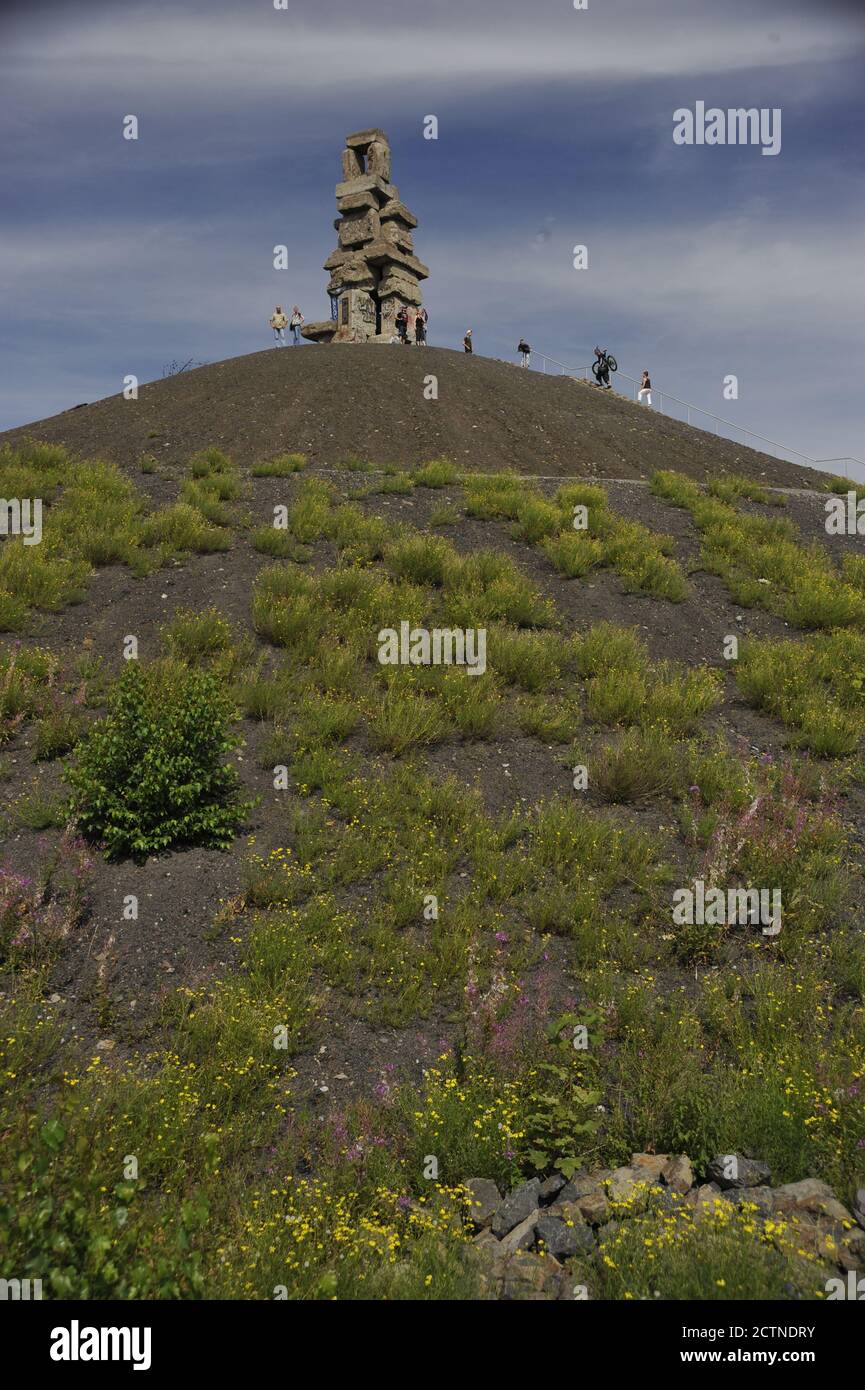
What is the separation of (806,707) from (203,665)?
7619 millimetres

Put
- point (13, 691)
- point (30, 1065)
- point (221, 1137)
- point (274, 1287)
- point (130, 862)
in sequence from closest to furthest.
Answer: point (274, 1287) < point (221, 1137) < point (30, 1065) < point (130, 862) < point (13, 691)

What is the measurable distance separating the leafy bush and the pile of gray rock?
4.00 metres

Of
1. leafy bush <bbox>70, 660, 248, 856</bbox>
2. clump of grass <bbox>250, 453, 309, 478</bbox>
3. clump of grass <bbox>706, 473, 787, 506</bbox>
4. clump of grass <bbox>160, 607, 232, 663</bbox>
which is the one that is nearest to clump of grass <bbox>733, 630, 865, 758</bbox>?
leafy bush <bbox>70, 660, 248, 856</bbox>

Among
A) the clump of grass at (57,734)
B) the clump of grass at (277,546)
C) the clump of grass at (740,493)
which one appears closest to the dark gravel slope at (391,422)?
the clump of grass at (740,493)

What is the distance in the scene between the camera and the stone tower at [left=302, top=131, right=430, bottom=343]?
136 feet

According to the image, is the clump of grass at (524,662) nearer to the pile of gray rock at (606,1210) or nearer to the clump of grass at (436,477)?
the pile of gray rock at (606,1210)

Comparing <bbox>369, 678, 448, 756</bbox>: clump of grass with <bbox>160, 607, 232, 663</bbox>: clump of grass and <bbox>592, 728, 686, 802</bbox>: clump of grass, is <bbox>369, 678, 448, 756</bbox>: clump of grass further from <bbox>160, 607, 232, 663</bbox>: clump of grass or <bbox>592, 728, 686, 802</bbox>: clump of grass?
<bbox>160, 607, 232, 663</bbox>: clump of grass

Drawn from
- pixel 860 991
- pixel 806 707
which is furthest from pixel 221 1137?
pixel 806 707

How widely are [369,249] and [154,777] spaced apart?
4281 cm

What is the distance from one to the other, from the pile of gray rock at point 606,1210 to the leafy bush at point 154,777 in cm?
400

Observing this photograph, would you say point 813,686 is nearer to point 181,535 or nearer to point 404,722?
point 404,722
